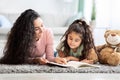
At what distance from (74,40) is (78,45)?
4 centimetres

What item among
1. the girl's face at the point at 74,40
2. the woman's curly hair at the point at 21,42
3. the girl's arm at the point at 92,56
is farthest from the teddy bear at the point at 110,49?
the woman's curly hair at the point at 21,42

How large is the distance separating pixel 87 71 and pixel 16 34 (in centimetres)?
43

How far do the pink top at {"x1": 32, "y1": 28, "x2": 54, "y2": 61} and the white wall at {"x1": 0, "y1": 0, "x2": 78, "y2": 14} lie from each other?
2.09 metres

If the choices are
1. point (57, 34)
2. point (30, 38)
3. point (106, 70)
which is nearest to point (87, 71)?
point (106, 70)

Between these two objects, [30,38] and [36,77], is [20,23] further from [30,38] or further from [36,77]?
[36,77]

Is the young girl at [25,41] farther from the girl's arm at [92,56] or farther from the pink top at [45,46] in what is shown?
the girl's arm at [92,56]

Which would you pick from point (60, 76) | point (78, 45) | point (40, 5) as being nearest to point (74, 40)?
point (78, 45)

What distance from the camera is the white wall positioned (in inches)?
138

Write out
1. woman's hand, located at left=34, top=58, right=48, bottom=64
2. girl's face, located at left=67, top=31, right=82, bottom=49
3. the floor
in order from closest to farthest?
1. the floor
2. woman's hand, located at left=34, top=58, right=48, bottom=64
3. girl's face, located at left=67, top=31, right=82, bottom=49

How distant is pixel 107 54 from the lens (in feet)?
4.69

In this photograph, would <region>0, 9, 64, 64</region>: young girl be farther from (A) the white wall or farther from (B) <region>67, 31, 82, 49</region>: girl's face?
(A) the white wall

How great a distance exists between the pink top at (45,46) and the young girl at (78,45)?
Result: 0.06 metres

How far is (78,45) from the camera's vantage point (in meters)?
1.44

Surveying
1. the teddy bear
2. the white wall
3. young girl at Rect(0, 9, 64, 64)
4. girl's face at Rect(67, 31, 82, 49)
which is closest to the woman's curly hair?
young girl at Rect(0, 9, 64, 64)
